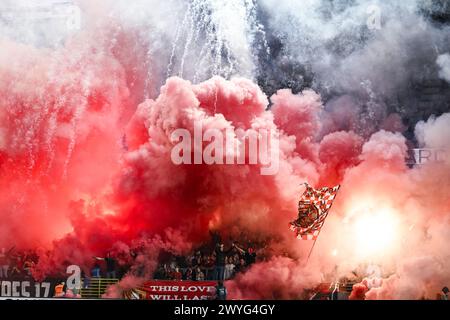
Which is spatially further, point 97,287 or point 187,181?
point 187,181

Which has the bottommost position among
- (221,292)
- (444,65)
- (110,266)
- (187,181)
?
(221,292)

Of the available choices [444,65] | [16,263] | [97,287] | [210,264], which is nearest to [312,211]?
[210,264]

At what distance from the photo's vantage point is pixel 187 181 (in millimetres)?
12727

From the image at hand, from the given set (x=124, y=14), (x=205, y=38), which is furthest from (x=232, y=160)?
(x=124, y=14)

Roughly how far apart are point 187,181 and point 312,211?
2074mm

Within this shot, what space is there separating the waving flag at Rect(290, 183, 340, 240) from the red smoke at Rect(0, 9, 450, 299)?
0.18 metres

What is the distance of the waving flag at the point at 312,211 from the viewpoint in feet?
40.8

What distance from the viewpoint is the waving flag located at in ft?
40.8

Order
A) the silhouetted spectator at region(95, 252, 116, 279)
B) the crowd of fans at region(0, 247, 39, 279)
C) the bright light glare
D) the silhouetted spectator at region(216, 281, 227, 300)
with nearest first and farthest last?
the silhouetted spectator at region(216, 281, 227, 300) → the bright light glare → the silhouetted spectator at region(95, 252, 116, 279) → the crowd of fans at region(0, 247, 39, 279)

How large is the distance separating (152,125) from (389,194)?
4.02 metres

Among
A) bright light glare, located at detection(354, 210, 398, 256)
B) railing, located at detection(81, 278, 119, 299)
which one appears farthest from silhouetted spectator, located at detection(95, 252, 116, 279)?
bright light glare, located at detection(354, 210, 398, 256)

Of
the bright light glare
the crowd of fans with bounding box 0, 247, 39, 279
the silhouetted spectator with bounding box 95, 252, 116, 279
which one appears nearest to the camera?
the bright light glare

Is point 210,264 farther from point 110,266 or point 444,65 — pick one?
point 444,65

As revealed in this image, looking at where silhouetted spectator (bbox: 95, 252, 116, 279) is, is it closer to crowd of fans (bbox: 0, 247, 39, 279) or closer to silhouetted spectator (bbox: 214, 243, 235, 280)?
crowd of fans (bbox: 0, 247, 39, 279)
